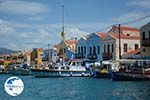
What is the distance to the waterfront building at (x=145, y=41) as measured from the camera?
64.8 metres

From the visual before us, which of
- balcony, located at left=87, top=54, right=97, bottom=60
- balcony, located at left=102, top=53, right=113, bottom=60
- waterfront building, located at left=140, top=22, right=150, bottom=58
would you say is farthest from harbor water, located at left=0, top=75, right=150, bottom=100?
balcony, located at left=87, top=54, right=97, bottom=60

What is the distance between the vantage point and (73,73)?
6888 centimetres

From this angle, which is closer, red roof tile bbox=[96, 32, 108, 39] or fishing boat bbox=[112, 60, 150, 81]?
fishing boat bbox=[112, 60, 150, 81]

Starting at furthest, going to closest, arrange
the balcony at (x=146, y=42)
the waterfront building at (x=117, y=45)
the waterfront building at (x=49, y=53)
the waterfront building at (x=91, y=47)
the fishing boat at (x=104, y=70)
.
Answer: the waterfront building at (x=49, y=53)
the waterfront building at (x=91, y=47)
the waterfront building at (x=117, y=45)
the balcony at (x=146, y=42)
the fishing boat at (x=104, y=70)

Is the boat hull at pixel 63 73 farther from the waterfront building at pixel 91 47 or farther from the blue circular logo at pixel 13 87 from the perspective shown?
the blue circular logo at pixel 13 87

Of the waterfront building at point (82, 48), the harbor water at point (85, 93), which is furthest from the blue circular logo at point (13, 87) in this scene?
the waterfront building at point (82, 48)

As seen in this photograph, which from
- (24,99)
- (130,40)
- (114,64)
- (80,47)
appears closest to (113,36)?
(130,40)

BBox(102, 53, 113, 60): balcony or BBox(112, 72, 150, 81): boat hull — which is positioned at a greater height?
BBox(102, 53, 113, 60): balcony

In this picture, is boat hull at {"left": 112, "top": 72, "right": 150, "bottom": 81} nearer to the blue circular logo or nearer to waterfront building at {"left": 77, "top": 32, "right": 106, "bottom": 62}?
waterfront building at {"left": 77, "top": 32, "right": 106, "bottom": 62}

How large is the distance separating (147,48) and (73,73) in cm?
1447

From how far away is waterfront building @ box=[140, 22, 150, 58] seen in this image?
64.8 metres

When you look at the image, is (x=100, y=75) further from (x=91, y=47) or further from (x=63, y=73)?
(x=91, y=47)

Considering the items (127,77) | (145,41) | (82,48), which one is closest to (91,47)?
(82,48)

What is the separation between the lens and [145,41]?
64812 millimetres
